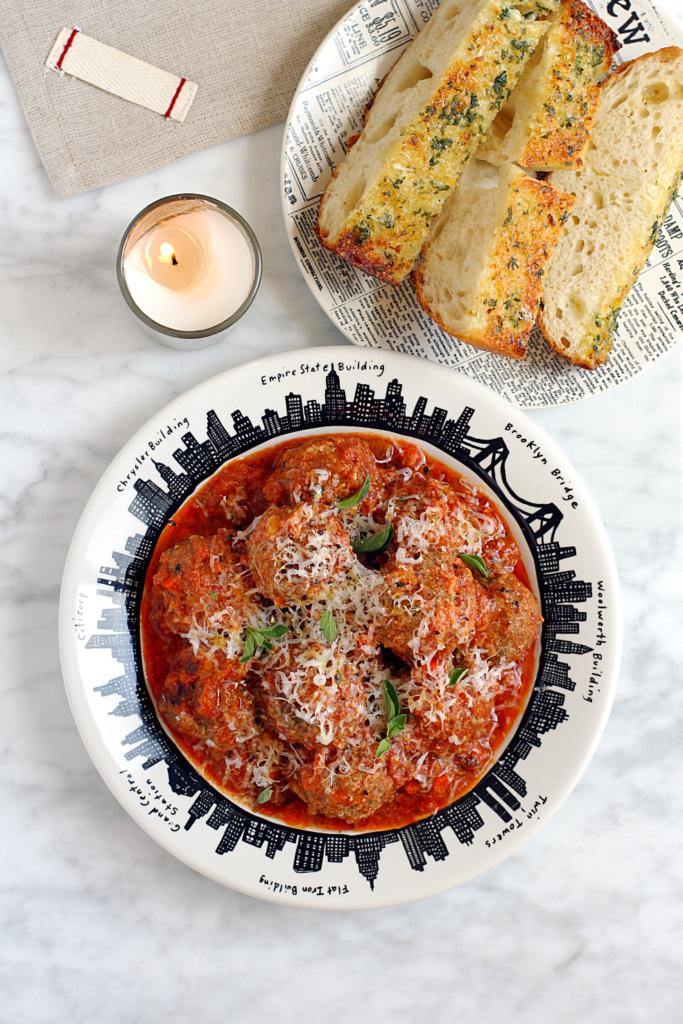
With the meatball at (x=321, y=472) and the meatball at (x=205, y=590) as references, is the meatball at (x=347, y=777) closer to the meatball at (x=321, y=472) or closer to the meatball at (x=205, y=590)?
the meatball at (x=205, y=590)

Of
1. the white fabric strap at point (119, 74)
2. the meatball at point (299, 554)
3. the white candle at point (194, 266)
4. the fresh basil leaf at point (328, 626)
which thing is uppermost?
the white fabric strap at point (119, 74)

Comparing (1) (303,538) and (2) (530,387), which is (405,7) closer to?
(2) (530,387)

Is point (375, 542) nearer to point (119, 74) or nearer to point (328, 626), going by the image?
point (328, 626)


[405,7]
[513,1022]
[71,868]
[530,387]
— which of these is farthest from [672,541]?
[71,868]

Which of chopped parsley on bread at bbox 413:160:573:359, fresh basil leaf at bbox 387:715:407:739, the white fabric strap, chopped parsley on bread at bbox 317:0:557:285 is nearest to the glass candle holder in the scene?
chopped parsley on bread at bbox 317:0:557:285

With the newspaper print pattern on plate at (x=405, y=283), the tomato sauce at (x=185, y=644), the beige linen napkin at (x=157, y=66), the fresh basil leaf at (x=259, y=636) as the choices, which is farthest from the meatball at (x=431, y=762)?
the beige linen napkin at (x=157, y=66)

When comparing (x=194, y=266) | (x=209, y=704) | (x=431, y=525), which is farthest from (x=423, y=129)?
(x=209, y=704)
